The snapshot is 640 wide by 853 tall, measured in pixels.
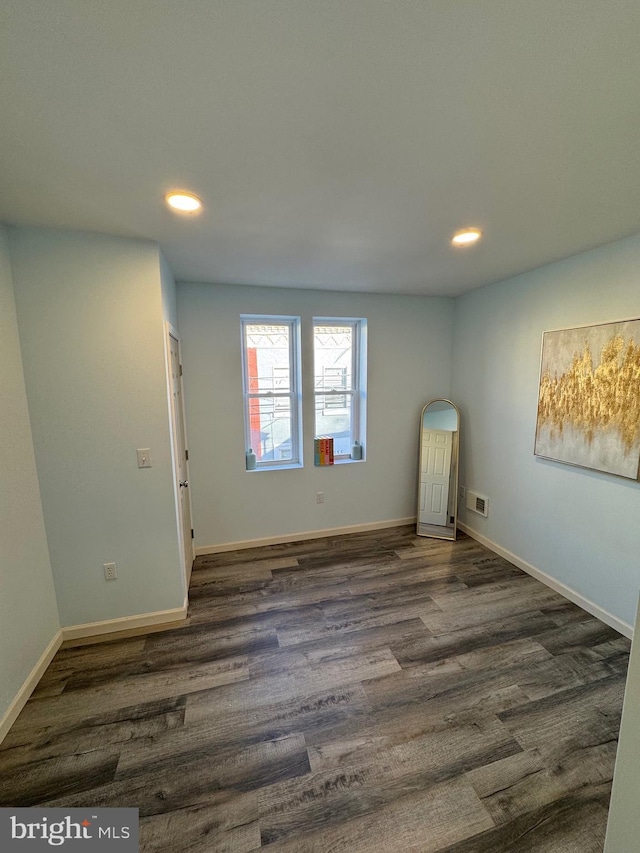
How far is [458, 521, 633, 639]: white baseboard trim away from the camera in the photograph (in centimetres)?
219

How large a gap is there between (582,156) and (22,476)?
303 cm

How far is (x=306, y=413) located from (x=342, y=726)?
2.38 m

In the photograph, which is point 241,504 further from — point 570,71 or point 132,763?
point 570,71

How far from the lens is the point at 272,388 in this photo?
3.33 meters

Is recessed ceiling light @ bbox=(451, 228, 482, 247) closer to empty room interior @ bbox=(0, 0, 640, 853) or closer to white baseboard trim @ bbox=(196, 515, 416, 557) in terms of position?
empty room interior @ bbox=(0, 0, 640, 853)

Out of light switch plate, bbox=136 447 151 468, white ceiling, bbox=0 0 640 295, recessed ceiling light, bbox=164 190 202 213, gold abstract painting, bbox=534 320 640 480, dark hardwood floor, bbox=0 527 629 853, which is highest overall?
recessed ceiling light, bbox=164 190 202 213

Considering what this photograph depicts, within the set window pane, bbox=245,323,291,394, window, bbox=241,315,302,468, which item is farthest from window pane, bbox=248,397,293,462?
window pane, bbox=245,323,291,394

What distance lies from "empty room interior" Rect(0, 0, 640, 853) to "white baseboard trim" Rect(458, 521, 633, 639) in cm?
3

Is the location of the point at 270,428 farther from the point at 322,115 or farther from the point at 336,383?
the point at 322,115

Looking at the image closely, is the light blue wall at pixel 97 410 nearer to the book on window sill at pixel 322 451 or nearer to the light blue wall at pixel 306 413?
the light blue wall at pixel 306 413

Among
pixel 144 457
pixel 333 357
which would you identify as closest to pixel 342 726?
pixel 144 457

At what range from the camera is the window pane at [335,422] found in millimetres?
3488

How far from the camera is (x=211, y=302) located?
9.59 ft

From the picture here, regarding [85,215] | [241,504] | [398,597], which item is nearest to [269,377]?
[241,504]
